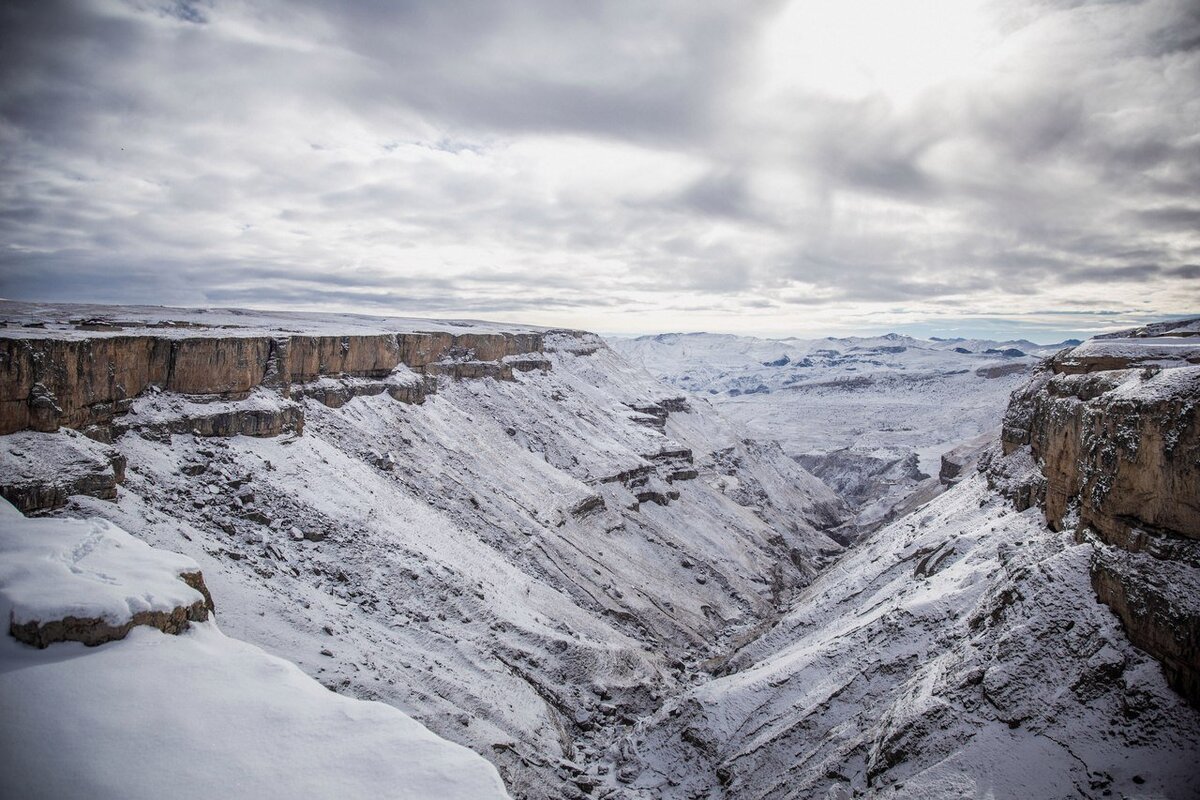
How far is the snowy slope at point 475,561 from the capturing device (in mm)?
28359

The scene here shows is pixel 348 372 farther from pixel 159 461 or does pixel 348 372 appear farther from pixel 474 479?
pixel 159 461

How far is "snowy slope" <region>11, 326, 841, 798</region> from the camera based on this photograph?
28359mm

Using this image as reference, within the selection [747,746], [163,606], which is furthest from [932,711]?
[163,606]

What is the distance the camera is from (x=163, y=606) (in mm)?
15930

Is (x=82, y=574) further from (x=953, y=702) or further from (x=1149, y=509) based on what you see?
(x=1149, y=509)

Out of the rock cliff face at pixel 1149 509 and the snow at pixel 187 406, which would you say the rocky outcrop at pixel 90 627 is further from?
the rock cliff face at pixel 1149 509

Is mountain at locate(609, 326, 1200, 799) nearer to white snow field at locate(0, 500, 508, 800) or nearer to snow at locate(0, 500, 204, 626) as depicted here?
white snow field at locate(0, 500, 508, 800)

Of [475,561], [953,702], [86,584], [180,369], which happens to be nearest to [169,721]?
[86,584]

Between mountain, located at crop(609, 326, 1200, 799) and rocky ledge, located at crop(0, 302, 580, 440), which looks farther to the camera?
rocky ledge, located at crop(0, 302, 580, 440)

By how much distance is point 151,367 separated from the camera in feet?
119

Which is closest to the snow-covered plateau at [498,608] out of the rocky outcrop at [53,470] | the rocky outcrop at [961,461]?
the rocky outcrop at [53,470]

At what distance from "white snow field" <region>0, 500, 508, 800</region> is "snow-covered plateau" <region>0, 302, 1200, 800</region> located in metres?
0.06

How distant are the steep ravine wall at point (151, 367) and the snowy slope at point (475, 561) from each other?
311 centimetres

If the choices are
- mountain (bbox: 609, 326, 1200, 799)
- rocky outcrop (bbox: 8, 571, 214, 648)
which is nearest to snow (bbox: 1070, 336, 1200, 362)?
mountain (bbox: 609, 326, 1200, 799)
